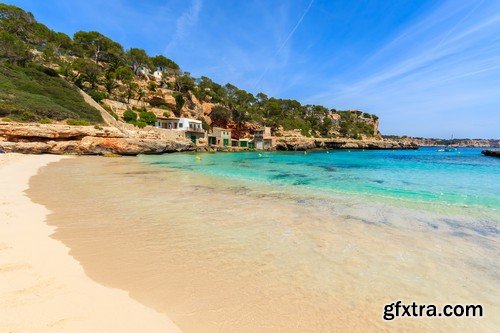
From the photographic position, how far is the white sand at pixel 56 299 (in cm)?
306

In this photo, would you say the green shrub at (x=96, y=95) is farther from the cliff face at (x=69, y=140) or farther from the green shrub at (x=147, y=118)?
the cliff face at (x=69, y=140)

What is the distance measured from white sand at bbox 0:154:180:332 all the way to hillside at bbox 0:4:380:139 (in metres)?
39.3

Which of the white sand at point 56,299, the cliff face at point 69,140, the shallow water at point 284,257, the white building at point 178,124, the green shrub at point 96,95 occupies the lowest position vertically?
the shallow water at point 284,257

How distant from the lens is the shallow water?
368 centimetres

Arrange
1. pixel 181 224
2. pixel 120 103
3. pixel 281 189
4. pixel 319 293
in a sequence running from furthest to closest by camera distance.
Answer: pixel 120 103 < pixel 281 189 < pixel 181 224 < pixel 319 293

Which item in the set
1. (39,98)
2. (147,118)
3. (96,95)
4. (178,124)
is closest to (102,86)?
(96,95)

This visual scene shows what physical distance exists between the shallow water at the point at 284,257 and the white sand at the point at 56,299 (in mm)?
261

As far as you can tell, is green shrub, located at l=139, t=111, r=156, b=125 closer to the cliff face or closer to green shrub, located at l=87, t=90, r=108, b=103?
green shrub, located at l=87, t=90, r=108, b=103

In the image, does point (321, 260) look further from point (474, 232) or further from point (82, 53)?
point (82, 53)

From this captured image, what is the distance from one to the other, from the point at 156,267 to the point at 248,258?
1.84m

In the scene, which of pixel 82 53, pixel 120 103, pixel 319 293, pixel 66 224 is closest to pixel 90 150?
pixel 120 103

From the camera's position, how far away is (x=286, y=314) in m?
3.61

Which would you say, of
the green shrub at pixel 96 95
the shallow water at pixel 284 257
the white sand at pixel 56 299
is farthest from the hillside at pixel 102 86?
the white sand at pixel 56 299

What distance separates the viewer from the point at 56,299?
138 inches
